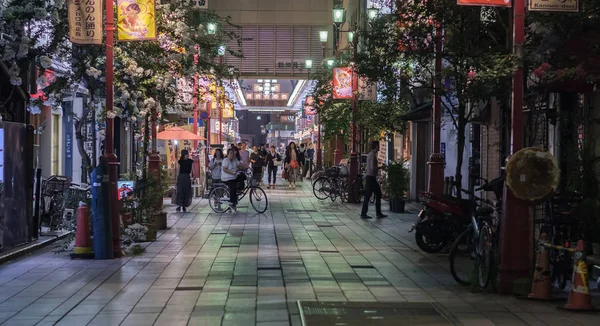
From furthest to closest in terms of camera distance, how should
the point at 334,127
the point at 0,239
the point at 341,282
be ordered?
the point at 334,127 → the point at 0,239 → the point at 341,282

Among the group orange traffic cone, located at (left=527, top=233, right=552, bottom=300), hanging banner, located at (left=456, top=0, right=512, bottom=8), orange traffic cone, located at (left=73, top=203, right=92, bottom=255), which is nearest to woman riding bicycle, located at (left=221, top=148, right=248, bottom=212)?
orange traffic cone, located at (left=73, top=203, right=92, bottom=255)

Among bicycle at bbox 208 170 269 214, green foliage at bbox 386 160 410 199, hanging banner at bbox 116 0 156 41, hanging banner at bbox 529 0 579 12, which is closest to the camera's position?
hanging banner at bbox 529 0 579 12

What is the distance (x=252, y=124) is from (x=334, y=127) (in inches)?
3966

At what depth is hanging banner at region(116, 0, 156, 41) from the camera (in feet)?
48.2

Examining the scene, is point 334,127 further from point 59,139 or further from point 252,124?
point 252,124

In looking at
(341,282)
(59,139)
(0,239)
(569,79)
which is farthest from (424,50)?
(59,139)

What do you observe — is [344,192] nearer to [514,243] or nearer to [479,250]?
[479,250]

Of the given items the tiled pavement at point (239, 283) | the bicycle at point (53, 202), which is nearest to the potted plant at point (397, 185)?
the tiled pavement at point (239, 283)

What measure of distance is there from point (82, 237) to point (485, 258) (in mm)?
6778

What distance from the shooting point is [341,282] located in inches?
444

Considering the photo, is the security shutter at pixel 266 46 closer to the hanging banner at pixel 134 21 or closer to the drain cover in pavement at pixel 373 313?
the hanging banner at pixel 134 21

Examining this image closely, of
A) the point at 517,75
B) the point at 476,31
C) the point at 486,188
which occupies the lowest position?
the point at 486,188

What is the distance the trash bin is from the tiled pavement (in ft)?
1.48

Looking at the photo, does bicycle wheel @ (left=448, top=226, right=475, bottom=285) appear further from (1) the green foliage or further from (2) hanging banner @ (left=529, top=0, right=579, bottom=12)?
(1) the green foliage
